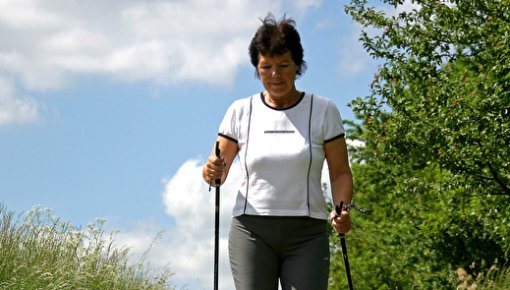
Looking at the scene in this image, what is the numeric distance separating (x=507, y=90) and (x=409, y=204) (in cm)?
698

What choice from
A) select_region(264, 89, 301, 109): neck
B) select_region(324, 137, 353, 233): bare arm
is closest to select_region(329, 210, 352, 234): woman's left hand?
select_region(324, 137, 353, 233): bare arm

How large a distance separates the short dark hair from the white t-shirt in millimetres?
241

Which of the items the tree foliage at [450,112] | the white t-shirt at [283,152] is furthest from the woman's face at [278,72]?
the tree foliage at [450,112]

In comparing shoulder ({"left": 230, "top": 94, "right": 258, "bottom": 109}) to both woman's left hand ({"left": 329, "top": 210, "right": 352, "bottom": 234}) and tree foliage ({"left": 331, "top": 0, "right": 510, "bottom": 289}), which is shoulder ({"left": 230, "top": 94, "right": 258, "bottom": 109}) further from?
tree foliage ({"left": 331, "top": 0, "right": 510, "bottom": 289})

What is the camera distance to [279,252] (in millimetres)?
4621

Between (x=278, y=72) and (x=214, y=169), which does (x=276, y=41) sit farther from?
(x=214, y=169)

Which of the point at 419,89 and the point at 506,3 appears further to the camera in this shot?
the point at 419,89

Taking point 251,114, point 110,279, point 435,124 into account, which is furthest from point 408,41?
point 251,114

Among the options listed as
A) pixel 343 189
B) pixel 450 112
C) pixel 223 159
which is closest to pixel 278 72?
pixel 223 159

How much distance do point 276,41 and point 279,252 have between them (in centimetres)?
112

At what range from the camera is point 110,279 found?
8.70 metres

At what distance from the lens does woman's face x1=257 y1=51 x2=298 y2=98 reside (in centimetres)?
468

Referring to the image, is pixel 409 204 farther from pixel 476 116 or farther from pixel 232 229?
pixel 232 229

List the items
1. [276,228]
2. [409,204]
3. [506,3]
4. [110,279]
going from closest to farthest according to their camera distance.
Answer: [276,228] → [110,279] → [506,3] → [409,204]
